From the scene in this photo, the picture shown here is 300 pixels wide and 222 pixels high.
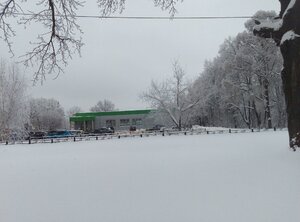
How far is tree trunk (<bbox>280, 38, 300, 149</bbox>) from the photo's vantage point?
15.2m

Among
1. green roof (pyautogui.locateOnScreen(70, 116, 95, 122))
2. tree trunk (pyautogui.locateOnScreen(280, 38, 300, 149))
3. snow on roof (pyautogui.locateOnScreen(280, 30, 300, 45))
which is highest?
green roof (pyautogui.locateOnScreen(70, 116, 95, 122))

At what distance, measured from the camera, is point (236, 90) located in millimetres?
65312

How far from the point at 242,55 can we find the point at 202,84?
18.1 meters

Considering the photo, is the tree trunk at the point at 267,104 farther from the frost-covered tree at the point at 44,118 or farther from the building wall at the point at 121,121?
the frost-covered tree at the point at 44,118

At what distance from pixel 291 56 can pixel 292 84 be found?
3.32 feet

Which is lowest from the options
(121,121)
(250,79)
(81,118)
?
(121,121)

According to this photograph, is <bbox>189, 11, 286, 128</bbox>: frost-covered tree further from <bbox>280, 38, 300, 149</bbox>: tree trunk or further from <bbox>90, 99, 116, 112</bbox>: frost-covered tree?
<bbox>90, 99, 116, 112</bbox>: frost-covered tree

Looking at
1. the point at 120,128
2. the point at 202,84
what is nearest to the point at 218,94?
the point at 202,84

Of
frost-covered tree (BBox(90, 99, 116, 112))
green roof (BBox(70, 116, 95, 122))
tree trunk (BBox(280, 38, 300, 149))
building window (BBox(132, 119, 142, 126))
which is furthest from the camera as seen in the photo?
frost-covered tree (BBox(90, 99, 116, 112))

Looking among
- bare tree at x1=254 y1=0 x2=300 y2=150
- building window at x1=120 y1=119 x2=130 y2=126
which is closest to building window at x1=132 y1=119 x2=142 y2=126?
building window at x1=120 y1=119 x2=130 y2=126

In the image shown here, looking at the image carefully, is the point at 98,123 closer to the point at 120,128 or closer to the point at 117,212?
the point at 120,128

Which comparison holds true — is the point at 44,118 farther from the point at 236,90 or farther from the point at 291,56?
the point at 291,56

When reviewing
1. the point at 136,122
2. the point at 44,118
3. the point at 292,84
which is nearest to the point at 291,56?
the point at 292,84

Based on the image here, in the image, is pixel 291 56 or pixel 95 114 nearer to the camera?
pixel 291 56
